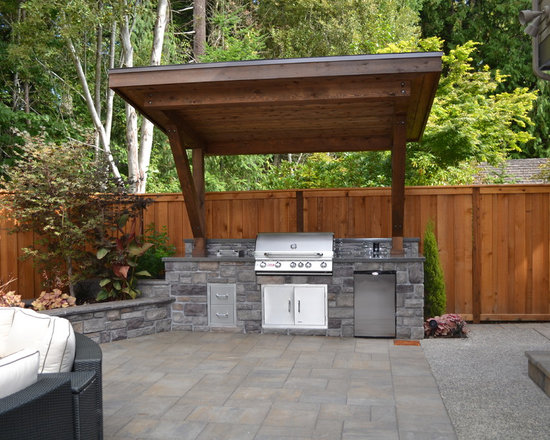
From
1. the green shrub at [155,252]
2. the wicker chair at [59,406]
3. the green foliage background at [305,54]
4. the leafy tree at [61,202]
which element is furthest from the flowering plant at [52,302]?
the wicker chair at [59,406]

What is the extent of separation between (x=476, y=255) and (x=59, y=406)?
5.68 metres

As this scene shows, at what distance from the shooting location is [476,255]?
6.89m


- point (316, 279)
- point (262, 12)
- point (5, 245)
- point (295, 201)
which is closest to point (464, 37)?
point (262, 12)

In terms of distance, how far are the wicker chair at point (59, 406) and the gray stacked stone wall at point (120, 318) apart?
305 cm

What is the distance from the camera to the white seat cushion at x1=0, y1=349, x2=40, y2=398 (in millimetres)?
2203

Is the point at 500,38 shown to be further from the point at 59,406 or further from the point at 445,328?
the point at 59,406

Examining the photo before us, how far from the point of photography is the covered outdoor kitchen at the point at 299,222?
512 cm

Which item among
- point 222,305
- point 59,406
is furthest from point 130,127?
point 59,406

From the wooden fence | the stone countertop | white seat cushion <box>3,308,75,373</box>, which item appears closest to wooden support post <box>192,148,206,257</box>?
the stone countertop

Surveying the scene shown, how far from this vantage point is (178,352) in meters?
5.50

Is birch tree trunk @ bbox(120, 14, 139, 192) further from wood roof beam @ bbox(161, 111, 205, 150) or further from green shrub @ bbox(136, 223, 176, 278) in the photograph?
wood roof beam @ bbox(161, 111, 205, 150)

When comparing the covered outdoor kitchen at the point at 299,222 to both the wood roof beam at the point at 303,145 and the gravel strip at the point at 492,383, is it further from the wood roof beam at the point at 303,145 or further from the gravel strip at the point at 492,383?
the gravel strip at the point at 492,383

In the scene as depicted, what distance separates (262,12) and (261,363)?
47.5 ft

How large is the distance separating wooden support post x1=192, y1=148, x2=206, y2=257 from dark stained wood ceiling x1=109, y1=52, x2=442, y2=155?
34 centimetres
